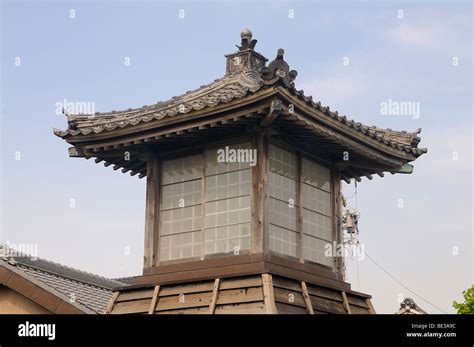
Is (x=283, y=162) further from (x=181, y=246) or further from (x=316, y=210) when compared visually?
(x=181, y=246)

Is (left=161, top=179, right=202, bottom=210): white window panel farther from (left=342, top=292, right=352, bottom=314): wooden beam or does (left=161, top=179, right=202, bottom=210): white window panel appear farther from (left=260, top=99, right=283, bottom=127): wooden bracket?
(left=342, top=292, right=352, bottom=314): wooden beam

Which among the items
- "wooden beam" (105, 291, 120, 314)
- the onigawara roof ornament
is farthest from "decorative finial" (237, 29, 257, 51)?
the onigawara roof ornament

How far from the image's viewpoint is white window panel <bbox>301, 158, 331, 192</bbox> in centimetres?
1608

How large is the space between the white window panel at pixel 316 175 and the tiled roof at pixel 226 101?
48.2 inches

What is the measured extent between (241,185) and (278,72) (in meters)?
2.37

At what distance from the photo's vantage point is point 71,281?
65.7 feet

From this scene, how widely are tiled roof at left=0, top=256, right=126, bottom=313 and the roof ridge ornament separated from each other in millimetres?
6747

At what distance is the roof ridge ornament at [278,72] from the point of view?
13.5 metres

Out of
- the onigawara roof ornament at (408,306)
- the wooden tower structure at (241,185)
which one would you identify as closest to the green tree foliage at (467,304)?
the onigawara roof ornament at (408,306)

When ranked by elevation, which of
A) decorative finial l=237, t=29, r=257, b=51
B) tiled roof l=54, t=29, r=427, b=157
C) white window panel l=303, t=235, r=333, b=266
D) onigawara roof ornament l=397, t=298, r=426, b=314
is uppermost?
decorative finial l=237, t=29, r=257, b=51

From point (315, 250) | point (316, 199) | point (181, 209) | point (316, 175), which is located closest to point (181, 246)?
point (181, 209)
